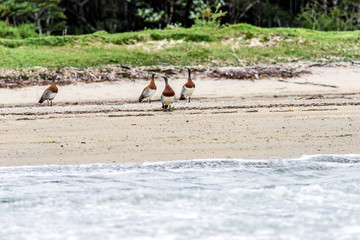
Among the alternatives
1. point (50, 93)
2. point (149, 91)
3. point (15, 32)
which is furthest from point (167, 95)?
point (15, 32)

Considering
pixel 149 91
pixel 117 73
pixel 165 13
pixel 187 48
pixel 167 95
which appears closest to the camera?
pixel 167 95

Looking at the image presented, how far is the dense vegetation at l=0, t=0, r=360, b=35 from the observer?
22172 millimetres

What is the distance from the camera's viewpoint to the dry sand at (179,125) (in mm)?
8398

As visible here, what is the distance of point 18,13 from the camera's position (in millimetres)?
22234

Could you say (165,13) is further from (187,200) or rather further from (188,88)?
(187,200)

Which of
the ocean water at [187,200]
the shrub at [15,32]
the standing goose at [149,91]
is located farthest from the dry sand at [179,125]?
the shrub at [15,32]

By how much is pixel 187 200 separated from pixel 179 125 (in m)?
2.62

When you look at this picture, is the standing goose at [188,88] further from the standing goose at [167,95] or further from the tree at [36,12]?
the tree at [36,12]

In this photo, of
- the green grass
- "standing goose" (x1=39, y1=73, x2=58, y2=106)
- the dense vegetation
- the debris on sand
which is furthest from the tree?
"standing goose" (x1=39, y1=73, x2=58, y2=106)

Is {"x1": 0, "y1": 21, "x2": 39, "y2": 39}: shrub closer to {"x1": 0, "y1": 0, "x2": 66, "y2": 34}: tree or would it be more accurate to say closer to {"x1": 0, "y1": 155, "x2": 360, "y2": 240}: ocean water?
{"x1": 0, "y1": 0, "x2": 66, "y2": 34}: tree

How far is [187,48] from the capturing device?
16953 mm

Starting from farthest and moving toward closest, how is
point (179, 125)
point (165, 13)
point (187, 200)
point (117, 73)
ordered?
point (165, 13) < point (117, 73) < point (179, 125) < point (187, 200)

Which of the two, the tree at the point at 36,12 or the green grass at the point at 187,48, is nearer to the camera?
the green grass at the point at 187,48

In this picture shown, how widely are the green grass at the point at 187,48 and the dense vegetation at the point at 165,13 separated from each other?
2.75m
